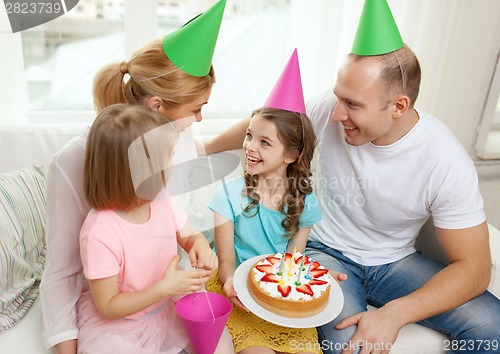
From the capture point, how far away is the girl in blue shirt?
1.34m

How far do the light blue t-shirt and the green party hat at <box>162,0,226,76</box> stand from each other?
0.42m

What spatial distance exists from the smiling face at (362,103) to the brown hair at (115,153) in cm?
54

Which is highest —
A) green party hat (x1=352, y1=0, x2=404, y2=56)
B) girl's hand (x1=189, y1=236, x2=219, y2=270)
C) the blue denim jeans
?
green party hat (x1=352, y1=0, x2=404, y2=56)

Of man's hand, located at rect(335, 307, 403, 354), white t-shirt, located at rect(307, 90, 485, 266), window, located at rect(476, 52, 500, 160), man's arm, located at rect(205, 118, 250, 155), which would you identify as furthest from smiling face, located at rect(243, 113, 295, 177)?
window, located at rect(476, 52, 500, 160)

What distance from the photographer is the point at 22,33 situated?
180 centimetres

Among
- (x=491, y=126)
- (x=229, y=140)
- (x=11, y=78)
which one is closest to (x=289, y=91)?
(x=229, y=140)

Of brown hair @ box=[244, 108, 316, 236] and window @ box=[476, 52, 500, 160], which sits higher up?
brown hair @ box=[244, 108, 316, 236]

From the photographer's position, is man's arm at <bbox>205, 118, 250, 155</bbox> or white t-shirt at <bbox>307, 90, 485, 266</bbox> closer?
white t-shirt at <bbox>307, 90, 485, 266</bbox>

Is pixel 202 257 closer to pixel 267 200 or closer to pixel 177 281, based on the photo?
pixel 177 281

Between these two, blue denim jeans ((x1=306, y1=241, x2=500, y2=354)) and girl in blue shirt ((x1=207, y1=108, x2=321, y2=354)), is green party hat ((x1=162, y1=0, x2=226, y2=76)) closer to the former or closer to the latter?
girl in blue shirt ((x1=207, y1=108, x2=321, y2=354))

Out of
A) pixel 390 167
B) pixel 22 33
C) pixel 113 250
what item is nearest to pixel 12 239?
pixel 113 250

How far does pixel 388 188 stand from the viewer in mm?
1440

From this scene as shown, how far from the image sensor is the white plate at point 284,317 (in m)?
1.15

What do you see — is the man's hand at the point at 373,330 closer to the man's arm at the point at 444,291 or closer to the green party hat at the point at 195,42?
the man's arm at the point at 444,291
